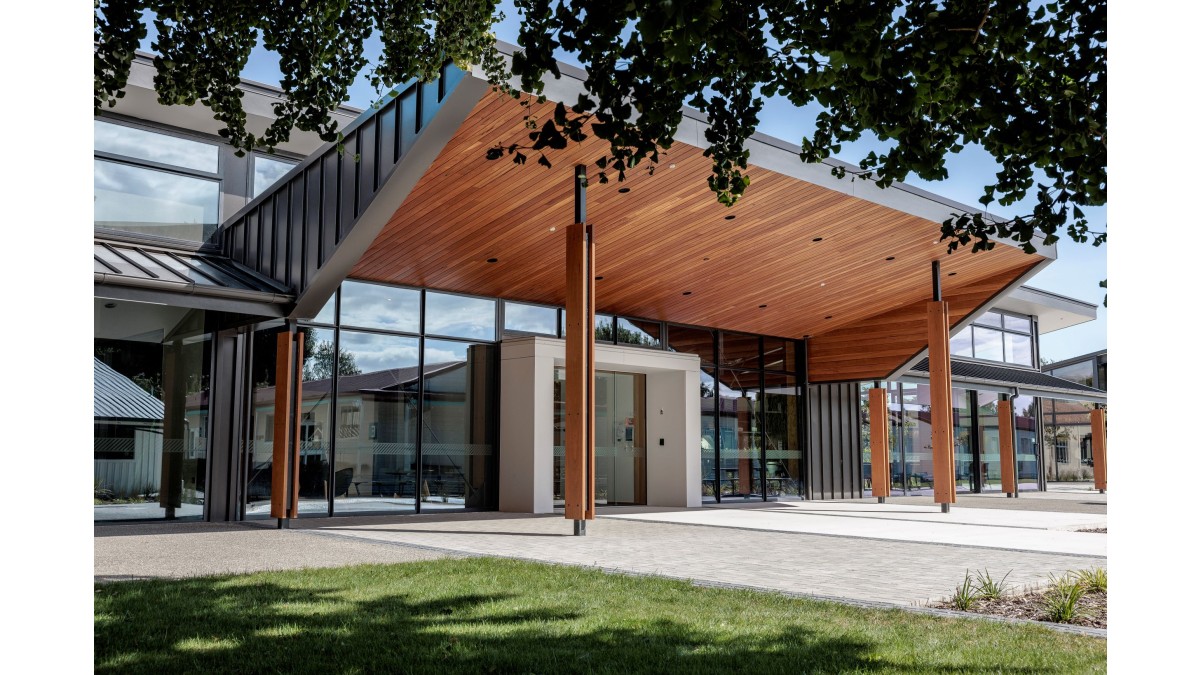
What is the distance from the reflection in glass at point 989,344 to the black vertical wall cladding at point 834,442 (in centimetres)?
643

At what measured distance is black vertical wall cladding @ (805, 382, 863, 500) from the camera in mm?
24078

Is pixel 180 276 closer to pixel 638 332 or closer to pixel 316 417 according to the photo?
pixel 316 417

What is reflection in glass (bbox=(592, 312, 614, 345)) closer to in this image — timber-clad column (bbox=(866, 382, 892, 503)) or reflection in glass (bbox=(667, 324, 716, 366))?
reflection in glass (bbox=(667, 324, 716, 366))

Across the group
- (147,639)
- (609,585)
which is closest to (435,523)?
(609,585)

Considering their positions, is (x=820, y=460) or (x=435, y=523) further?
(x=820, y=460)

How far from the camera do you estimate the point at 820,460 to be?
2419cm

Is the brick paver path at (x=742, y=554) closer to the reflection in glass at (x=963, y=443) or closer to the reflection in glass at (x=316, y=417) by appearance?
the reflection in glass at (x=316, y=417)

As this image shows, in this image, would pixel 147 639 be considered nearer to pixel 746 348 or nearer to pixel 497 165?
pixel 497 165

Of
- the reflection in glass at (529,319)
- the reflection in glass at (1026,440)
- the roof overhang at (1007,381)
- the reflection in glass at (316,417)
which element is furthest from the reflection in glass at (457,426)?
the reflection in glass at (1026,440)

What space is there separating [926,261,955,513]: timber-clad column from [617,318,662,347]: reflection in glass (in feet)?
19.2

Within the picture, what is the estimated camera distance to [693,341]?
22.1 meters

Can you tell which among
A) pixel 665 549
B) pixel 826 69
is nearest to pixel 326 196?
pixel 665 549

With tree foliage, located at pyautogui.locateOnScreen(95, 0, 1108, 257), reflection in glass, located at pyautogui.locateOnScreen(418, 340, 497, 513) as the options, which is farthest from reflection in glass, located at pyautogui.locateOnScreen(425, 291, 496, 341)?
tree foliage, located at pyautogui.locateOnScreen(95, 0, 1108, 257)
